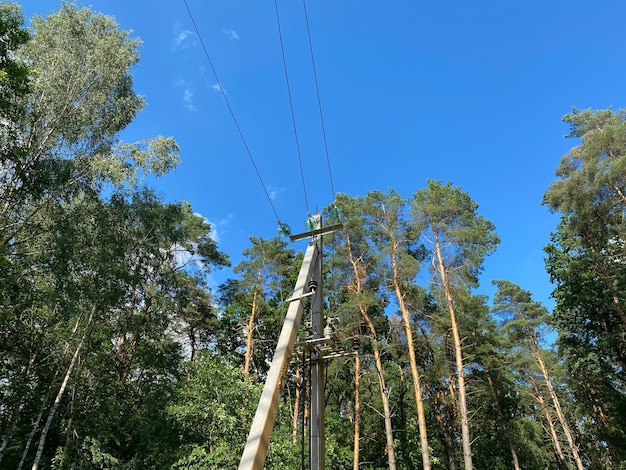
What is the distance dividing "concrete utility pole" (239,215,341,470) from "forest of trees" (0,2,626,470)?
0.62 metres

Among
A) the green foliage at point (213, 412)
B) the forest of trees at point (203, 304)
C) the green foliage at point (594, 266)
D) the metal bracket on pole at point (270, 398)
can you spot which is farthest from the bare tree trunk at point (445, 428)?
the metal bracket on pole at point (270, 398)

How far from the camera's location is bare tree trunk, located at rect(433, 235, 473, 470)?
10.2 m

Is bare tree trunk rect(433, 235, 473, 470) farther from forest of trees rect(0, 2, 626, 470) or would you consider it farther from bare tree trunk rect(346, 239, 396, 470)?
bare tree trunk rect(346, 239, 396, 470)

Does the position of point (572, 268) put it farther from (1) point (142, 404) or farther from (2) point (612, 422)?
(1) point (142, 404)

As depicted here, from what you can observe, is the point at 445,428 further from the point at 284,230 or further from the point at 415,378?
the point at 284,230

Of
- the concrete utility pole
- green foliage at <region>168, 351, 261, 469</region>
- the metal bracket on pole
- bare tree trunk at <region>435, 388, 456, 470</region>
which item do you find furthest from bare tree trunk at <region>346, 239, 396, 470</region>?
the metal bracket on pole

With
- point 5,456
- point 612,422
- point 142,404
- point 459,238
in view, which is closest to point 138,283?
point 142,404

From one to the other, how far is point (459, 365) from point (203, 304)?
1199cm

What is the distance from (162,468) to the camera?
9180 mm

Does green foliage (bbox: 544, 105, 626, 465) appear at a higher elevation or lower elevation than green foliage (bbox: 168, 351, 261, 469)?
higher

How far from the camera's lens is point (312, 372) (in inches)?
168

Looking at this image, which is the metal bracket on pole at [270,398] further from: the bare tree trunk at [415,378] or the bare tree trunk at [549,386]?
the bare tree trunk at [549,386]

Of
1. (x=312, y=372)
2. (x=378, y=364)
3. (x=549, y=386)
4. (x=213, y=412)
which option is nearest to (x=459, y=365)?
(x=378, y=364)

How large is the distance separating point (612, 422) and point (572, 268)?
26.6 ft
